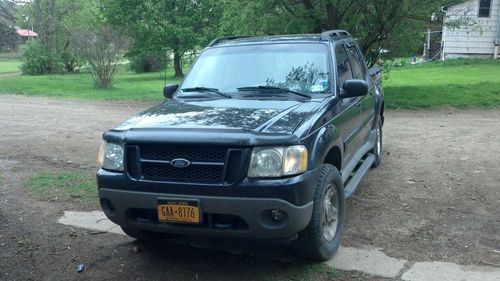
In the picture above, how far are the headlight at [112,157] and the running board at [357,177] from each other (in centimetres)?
209

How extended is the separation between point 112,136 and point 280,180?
1436 mm

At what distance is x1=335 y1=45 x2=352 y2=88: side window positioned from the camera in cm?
548

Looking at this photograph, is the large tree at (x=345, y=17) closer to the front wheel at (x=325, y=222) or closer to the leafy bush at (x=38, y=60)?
the front wheel at (x=325, y=222)

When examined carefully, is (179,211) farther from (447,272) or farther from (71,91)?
(71,91)

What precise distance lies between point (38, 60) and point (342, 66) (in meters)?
31.7

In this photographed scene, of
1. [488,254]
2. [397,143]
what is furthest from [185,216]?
[397,143]

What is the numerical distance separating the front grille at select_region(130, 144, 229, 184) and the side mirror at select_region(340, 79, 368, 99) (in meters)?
1.74

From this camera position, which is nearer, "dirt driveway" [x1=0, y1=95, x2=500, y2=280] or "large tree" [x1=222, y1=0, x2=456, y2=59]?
"dirt driveway" [x1=0, y1=95, x2=500, y2=280]

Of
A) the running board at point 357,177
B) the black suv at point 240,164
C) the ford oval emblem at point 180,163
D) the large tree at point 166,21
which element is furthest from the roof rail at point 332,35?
the large tree at point 166,21

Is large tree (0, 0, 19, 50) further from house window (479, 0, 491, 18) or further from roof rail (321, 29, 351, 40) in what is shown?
house window (479, 0, 491, 18)

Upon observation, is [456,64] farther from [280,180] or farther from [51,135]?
[280,180]

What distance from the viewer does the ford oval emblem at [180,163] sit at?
13.0 ft

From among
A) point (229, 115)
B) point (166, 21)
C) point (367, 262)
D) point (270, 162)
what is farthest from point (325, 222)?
point (166, 21)

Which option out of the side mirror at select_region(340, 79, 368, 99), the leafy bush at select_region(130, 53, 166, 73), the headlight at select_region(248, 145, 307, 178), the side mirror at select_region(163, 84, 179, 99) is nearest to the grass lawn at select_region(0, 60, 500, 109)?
the side mirror at select_region(340, 79, 368, 99)
